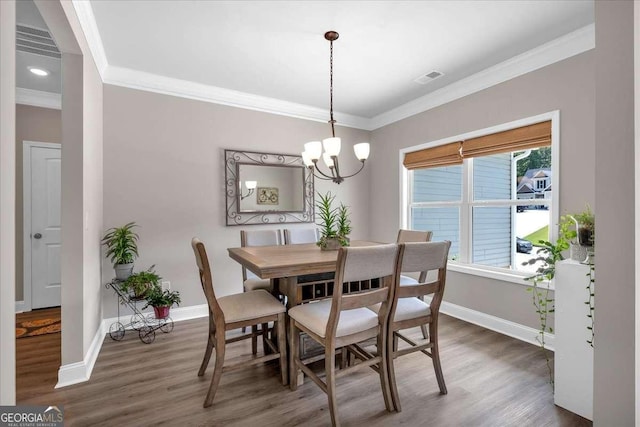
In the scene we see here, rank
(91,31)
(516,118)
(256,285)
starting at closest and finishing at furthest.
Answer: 1. (91,31)
2. (256,285)
3. (516,118)

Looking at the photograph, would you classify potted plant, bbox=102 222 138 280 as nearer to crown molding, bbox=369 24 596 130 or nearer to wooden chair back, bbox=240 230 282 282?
wooden chair back, bbox=240 230 282 282

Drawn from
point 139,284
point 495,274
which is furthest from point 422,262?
point 139,284

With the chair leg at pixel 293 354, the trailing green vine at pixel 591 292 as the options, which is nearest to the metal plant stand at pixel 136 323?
the chair leg at pixel 293 354

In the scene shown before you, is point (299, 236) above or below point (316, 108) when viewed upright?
below

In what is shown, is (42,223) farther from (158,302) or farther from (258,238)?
(258,238)

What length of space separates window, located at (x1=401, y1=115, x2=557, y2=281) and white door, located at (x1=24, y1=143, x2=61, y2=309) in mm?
4542

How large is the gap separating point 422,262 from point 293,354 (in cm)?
Answer: 107

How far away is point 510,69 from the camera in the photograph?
2.89m

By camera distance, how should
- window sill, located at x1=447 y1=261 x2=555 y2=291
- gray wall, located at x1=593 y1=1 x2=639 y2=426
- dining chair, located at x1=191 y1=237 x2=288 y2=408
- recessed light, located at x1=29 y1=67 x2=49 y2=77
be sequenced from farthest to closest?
1. recessed light, located at x1=29 y1=67 x2=49 y2=77
2. window sill, located at x1=447 y1=261 x2=555 y2=291
3. dining chair, located at x1=191 y1=237 x2=288 y2=408
4. gray wall, located at x1=593 y1=1 x2=639 y2=426

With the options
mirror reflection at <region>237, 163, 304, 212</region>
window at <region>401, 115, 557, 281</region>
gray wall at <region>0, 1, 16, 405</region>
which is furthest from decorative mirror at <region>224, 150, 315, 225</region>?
Result: gray wall at <region>0, 1, 16, 405</region>

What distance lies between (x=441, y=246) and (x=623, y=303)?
2.73 ft

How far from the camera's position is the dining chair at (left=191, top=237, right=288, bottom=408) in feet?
6.07

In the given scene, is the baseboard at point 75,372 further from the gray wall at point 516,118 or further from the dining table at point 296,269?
the gray wall at point 516,118

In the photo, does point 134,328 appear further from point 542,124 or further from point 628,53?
point 542,124
